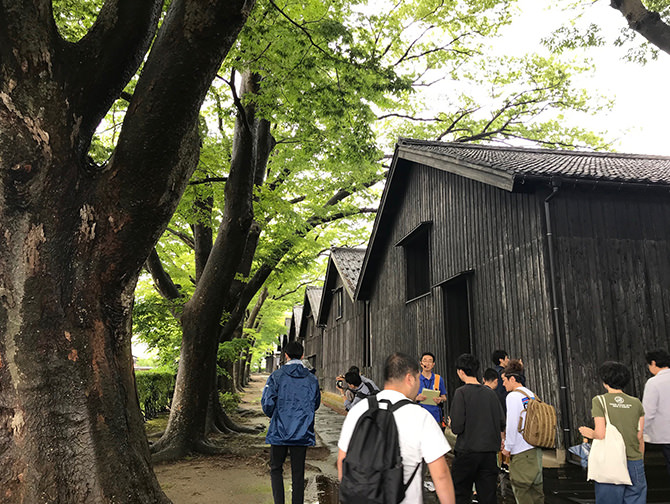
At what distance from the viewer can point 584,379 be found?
22.3 feet

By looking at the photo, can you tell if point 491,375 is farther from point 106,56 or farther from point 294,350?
point 106,56

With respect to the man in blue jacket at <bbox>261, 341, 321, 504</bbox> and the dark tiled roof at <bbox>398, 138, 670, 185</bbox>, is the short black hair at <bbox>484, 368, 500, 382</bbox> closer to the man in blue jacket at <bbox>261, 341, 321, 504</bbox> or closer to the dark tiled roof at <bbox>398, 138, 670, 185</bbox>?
the man in blue jacket at <bbox>261, 341, 321, 504</bbox>

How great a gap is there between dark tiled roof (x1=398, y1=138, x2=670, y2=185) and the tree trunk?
5.06 meters

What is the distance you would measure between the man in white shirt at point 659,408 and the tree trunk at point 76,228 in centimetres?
520

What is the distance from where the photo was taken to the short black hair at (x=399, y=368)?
9.50 ft

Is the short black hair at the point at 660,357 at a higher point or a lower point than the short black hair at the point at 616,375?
higher

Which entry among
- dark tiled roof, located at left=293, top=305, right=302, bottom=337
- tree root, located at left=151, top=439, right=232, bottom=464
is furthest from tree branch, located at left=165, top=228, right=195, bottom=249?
dark tiled roof, located at left=293, top=305, right=302, bottom=337

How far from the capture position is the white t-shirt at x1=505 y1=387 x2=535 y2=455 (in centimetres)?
477

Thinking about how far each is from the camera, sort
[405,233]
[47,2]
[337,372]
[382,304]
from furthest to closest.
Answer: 1. [337,372]
2. [382,304]
3. [405,233]
4. [47,2]

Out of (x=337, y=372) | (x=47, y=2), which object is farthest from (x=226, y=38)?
(x=337, y=372)

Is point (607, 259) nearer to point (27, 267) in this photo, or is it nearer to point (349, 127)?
point (349, 127)

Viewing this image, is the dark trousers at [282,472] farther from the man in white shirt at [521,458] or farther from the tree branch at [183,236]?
the tree branch at [183,236]

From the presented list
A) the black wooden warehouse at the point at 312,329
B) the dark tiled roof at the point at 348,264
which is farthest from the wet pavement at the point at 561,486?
the black wooden warehouse at the point at 312,329

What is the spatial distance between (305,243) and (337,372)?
10427 mm
